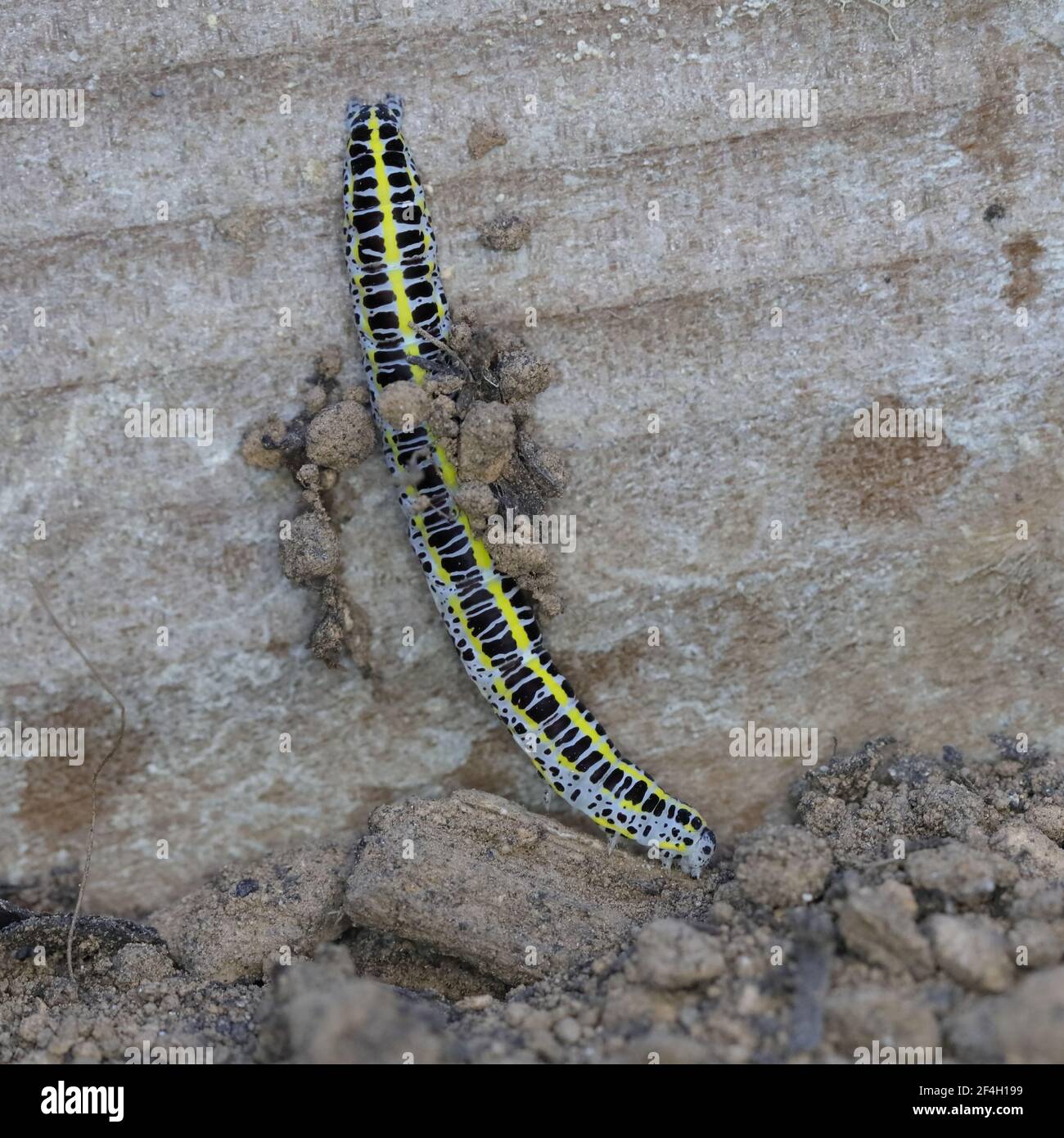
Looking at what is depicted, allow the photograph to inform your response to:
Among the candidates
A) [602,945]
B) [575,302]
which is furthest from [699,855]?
[575,302]

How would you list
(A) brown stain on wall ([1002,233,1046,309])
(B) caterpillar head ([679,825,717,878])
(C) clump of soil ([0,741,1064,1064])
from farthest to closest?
(B) caterpillar head ([679,825,717,878]) < (A) brown stain on wall ([1002,233,1046,309]) < (C) clump of soil ([0,741,1064,1064])

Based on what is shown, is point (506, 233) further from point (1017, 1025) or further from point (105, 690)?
point (1017, 1025)

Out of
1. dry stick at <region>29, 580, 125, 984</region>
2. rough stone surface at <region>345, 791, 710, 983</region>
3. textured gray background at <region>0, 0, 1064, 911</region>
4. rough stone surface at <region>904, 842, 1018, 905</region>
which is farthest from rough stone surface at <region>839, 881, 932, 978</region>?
dry stick at <region>29, 580, 125, 984</region>

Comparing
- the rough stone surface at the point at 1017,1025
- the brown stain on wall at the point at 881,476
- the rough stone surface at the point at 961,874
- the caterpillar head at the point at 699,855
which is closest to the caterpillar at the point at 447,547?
the caterpillar head at the point at 699,855

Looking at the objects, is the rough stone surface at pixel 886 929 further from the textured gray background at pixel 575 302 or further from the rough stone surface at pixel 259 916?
the rough stone surface at pixel 259 916

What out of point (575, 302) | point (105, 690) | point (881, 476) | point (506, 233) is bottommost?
point (105, 690)

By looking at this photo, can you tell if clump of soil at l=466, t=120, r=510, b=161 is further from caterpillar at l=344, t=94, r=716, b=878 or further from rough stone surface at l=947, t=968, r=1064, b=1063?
rough stone surface at l=947, t=968, r=1064, b=1063
